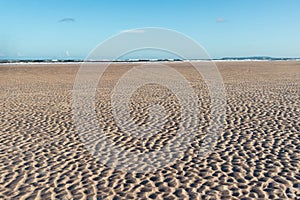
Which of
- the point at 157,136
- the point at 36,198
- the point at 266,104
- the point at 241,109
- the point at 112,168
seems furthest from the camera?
the point at 266,104

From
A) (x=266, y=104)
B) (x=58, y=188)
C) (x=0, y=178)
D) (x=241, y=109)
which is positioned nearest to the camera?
(x=58, y=188)

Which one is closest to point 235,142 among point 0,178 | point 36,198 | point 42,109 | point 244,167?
point 244,167

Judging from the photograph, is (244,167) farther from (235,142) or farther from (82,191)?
(82,191)

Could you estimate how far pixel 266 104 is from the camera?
13039 mm

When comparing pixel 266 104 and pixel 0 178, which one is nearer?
pixel 0 178

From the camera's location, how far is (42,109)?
12.7m

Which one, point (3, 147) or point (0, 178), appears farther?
point (3, 147)

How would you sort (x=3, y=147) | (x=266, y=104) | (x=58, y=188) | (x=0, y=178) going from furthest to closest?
1. (x=266, y=104)
2. (x=3, y=147)
3. (x=0, y=178)
4. (x=58, y=188)

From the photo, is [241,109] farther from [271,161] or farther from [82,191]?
[82,191]

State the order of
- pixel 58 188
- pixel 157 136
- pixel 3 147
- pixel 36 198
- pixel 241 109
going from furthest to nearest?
pixel 241 109, pixel 157 136, pixel 3 147, pixel 58 188, pixel 36 198

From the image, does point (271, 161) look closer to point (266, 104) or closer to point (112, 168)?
point (112, 168)

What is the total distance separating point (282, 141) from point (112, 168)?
14.5ft

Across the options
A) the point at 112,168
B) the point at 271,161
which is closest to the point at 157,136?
the point at 112,168

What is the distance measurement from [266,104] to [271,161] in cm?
708
